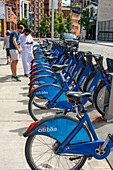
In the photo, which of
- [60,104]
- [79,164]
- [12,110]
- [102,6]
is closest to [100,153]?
[79,164]

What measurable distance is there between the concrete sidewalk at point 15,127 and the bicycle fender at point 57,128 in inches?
26.6

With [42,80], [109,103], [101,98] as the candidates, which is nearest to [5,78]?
[42,80]

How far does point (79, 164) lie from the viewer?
3.17 meters

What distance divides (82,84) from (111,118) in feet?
4.80

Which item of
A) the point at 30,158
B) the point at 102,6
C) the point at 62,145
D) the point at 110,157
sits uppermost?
the point at 102,6

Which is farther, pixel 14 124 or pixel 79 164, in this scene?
pixel 14 124

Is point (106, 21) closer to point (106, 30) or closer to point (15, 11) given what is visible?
point (106, 30)

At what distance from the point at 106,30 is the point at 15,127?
58.0 metres

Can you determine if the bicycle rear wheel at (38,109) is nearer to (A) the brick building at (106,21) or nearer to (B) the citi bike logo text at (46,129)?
(B) the citi bike logo text at (46,129)

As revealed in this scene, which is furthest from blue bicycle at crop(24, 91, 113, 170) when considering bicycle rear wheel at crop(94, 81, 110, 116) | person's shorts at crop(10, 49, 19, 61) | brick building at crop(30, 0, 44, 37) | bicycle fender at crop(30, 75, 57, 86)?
brick building at crop(30, 0, 44, 37)

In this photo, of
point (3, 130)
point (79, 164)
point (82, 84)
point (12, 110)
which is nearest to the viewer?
point (79, 164)

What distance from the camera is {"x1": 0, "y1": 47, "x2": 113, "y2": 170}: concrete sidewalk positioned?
3480mm

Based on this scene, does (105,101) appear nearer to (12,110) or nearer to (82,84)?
(82,84)

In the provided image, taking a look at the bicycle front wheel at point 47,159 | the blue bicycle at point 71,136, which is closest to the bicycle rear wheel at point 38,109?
the bicycle front wheel at point 47,159
